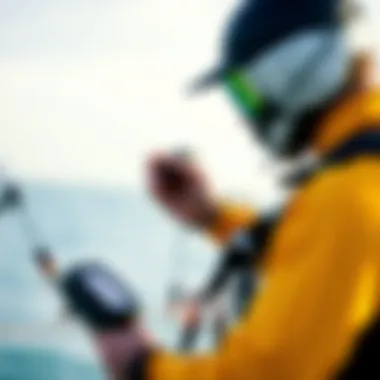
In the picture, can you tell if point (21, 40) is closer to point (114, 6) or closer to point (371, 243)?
point (114, 6)

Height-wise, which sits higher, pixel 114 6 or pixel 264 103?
pixel 114 6

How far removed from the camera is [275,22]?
129 centimetres

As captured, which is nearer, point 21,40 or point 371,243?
point 371,243

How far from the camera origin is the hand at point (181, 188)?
52.9 inches

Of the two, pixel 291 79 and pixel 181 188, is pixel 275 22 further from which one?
pixel 181 188

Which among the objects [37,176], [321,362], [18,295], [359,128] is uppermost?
[37,176]

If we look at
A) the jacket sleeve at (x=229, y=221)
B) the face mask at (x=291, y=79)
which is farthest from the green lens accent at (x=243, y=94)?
the jacket sleeve at (x=229, y=221)

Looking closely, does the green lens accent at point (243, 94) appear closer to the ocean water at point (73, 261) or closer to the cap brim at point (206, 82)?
→ the cap brim at point (206, 82)

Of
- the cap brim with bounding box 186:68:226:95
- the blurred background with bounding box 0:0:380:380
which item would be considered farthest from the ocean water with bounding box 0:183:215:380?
the cap brim with bounding box 186:68:226:95

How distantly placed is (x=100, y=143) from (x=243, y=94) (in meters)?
0.18

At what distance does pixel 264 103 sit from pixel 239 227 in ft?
0.49

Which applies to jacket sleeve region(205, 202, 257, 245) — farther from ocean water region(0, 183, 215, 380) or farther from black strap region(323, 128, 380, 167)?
black strap region(323, 128, 380, 167)

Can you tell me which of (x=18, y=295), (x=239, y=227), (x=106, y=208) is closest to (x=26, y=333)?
(x=18, y=295)

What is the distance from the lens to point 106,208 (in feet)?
4.35
